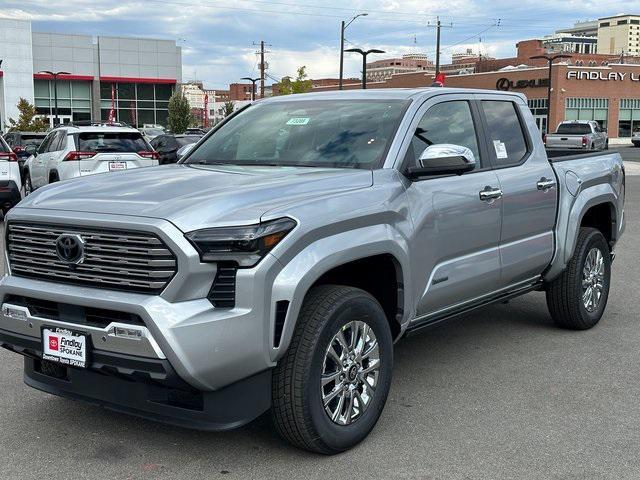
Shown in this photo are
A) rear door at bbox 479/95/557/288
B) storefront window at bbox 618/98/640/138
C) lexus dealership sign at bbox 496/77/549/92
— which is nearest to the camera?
rear door at bbox 479/95/557/288

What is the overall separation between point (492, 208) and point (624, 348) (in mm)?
1824

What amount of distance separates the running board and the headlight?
1.42 m

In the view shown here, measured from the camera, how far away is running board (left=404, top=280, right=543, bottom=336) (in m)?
4.64

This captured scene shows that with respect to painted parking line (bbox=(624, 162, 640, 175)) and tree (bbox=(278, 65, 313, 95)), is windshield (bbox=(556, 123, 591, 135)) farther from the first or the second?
tree (bbox=(278, 65, 313, 95))

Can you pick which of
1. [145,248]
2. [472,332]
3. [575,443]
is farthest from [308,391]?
[472,332]

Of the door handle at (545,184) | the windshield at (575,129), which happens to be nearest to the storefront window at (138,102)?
the windshield at (575,129)

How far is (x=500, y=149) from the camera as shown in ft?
18.1

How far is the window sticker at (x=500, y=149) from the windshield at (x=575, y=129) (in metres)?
33.3

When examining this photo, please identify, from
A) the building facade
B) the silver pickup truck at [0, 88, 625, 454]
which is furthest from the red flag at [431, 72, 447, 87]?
the building facade

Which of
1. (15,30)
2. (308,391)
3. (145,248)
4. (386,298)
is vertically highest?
(15,30)

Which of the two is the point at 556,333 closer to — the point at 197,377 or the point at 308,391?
the point at 308,391

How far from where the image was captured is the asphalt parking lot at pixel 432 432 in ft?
12.6

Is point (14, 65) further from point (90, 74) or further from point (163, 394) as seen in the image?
point (163, 394)

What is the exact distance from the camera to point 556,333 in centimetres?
646
